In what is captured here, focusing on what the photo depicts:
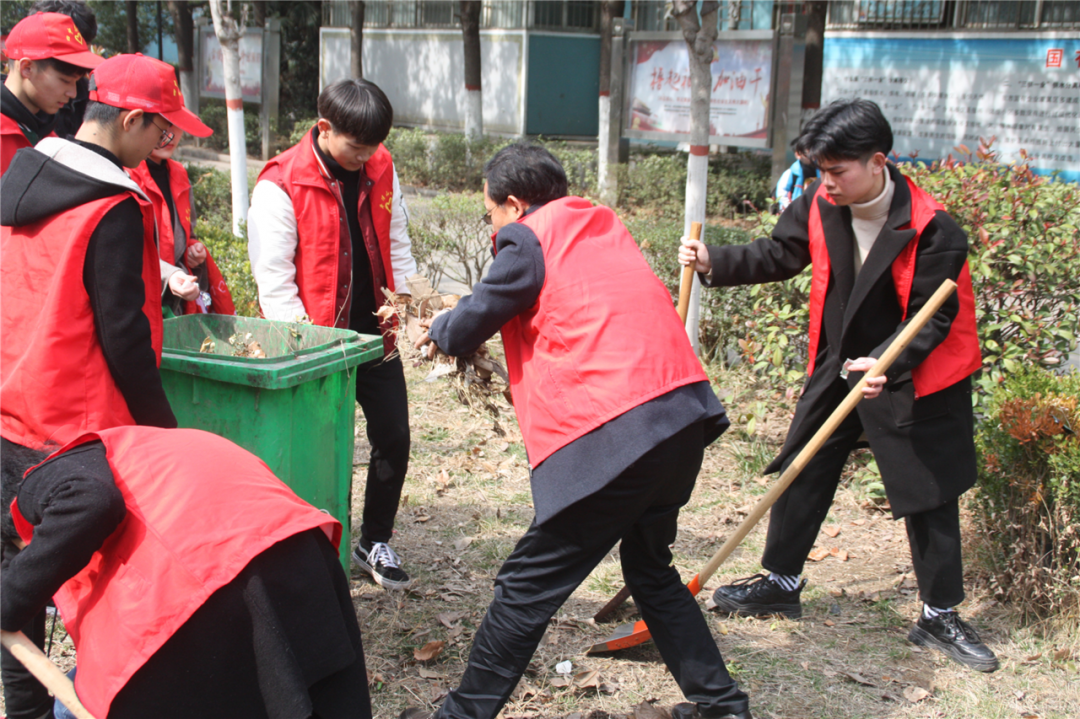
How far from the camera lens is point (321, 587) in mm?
1740

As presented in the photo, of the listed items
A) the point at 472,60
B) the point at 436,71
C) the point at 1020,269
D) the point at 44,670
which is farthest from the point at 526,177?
the point at 436,71

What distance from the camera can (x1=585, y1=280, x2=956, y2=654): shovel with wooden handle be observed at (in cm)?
281

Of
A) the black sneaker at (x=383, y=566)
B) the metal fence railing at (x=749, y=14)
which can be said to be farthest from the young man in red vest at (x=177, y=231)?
the metal fence railing at (x=749, y=14)

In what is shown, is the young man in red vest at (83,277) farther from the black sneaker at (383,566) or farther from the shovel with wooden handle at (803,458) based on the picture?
the shovel with wooden handle at (803,458)

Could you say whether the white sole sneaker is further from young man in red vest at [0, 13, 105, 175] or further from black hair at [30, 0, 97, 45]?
black hair at [30, 0, 97, 45]

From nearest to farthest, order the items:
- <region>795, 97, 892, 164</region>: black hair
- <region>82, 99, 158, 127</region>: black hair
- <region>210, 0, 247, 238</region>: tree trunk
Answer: <region>82, 99, 158, 127</region>: black hair, <region>795, 97, 892, 164</region>: black hair, <region>210, 0, 247, 238</region>: tree trunk

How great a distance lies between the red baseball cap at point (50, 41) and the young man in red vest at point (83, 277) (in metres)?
1.11

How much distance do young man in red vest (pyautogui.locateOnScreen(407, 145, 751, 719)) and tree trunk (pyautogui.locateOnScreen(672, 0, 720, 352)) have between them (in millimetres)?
3035

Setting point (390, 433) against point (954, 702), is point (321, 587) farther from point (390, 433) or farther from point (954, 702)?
point (954, 702)

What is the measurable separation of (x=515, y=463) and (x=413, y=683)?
2.04m

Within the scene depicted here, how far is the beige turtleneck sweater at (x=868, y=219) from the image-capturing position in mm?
2963

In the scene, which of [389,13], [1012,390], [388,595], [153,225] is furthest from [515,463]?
[389,13]

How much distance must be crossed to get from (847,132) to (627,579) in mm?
1553

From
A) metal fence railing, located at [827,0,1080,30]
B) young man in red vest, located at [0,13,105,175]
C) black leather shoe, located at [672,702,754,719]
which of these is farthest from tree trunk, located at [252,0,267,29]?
black leather shoe, located at [672,702,754,719]
